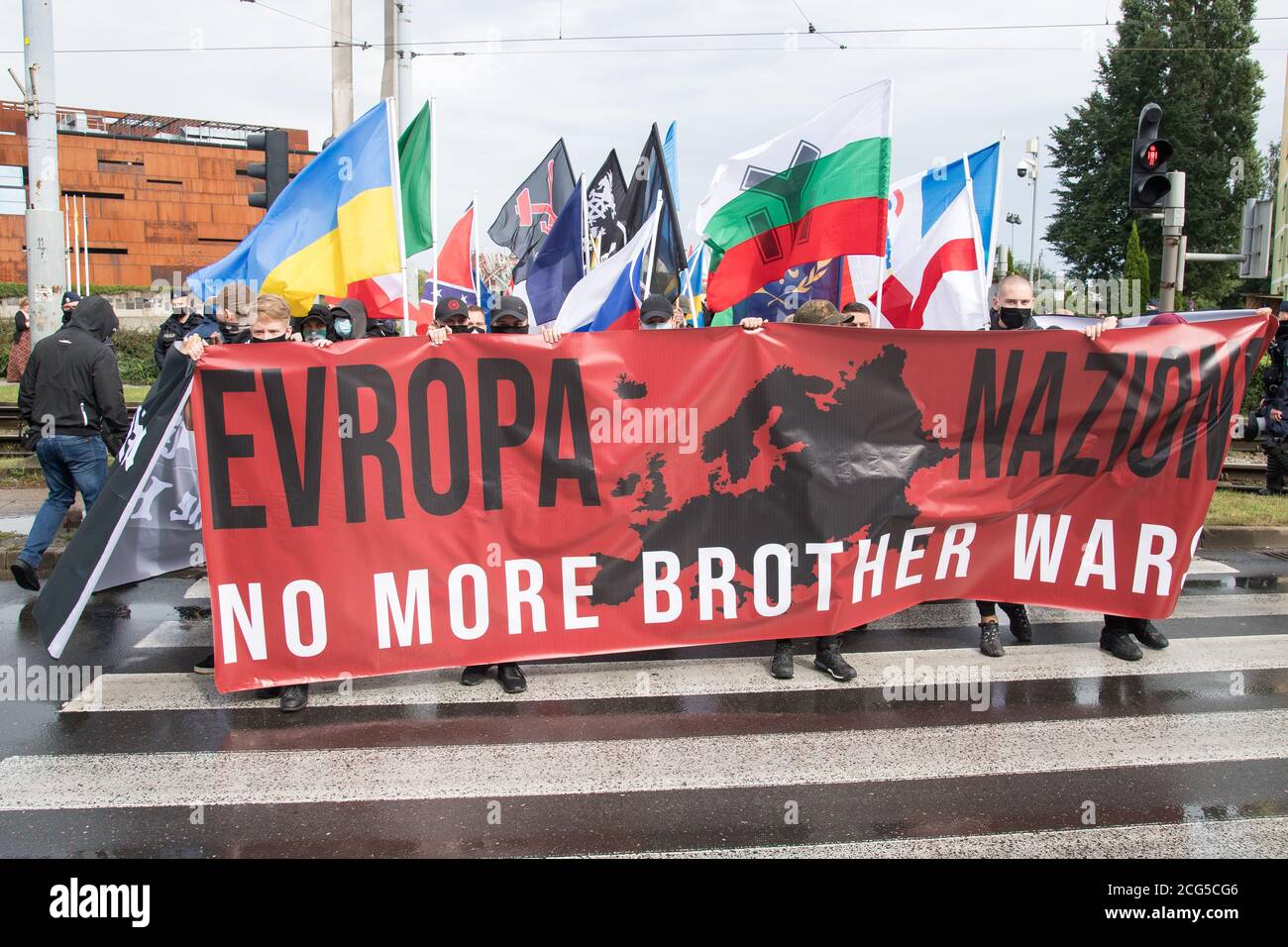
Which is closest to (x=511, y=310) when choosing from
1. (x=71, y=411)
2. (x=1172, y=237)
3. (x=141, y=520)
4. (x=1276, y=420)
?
(x=141, y=520)

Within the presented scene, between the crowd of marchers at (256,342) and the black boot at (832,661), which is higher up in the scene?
the crowd of marchers at (256,342)

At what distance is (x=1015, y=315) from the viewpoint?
19.9 feet

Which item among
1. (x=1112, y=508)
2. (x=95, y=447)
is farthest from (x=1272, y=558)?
(x=95, y=447)

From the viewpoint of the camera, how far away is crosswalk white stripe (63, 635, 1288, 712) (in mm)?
5227

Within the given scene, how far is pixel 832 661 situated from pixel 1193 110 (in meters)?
44.3

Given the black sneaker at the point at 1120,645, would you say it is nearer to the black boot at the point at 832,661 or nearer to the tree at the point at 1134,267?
the black boot at the point at 832,661

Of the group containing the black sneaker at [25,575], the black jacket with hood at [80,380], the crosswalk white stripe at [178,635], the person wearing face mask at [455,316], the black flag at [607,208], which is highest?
the black flag at [607,208]

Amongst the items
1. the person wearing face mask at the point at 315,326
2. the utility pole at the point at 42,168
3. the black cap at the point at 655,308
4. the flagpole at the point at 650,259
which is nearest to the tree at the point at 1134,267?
the flagpole at the point at 650,259

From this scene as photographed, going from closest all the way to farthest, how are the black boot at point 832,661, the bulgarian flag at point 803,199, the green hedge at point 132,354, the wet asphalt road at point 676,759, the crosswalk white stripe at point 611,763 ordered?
the wet asphalt road at point 676,759 → the crosswalk white stripe at point 611,763 → the black boot at point 832,661 → the bulgarian flag at point 803,199 → the green hedge at point 132,354

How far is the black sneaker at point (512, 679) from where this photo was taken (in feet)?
17.3

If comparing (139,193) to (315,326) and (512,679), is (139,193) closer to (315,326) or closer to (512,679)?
(315,326)

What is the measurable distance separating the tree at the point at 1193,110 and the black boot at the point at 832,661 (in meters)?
41.3

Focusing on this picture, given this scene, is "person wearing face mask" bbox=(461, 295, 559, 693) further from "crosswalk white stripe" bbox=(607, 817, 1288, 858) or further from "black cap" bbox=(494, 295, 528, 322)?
"crosswalk white stripe" bbox=(607, 817, 1288, 858)
